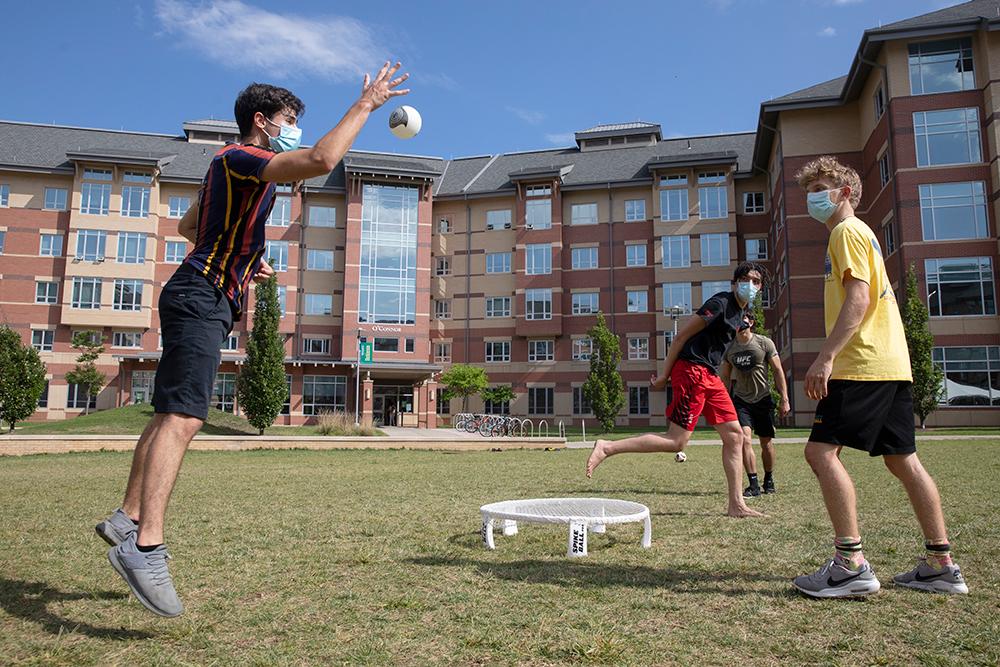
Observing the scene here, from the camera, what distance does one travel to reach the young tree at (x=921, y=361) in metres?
28.9

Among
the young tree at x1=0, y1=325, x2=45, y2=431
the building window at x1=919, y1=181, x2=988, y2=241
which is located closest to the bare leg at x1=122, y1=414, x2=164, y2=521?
the young tree at x1=0, y1=325, x2=45, y2=431

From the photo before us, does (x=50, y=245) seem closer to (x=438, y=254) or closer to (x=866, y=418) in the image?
(x=438, y=254)

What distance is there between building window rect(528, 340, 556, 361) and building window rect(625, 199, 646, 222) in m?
10.6

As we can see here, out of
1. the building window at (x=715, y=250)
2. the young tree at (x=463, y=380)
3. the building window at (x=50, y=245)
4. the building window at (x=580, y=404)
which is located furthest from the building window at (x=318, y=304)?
the building window at (x=715, y=250)

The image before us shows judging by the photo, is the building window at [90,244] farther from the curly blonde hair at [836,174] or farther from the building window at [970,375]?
the curly blonde hair at [836,174]

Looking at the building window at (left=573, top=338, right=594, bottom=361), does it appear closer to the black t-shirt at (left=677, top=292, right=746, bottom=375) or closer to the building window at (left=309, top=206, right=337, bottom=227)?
the building window at (left=309, top=206, right=337, bottom=227)

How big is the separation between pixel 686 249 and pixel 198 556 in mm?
47701

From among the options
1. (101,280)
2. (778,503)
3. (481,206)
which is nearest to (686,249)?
(481,206)

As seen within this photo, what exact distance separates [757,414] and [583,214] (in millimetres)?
45065

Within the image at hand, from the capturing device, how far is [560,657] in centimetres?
262

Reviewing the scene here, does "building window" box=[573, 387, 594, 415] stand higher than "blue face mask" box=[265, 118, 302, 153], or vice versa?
"blue face mask" box=[265, 118, 302, 153]

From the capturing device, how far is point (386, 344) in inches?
1962

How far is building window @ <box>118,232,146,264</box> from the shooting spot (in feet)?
157

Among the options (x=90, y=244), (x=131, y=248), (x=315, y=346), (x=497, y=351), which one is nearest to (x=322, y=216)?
(x=315, y=346)
